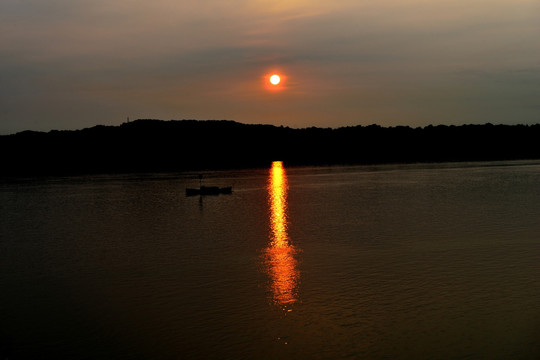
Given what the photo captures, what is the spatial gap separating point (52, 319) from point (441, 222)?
3572 centimetres

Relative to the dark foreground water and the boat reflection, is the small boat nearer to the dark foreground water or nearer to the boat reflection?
the dark foreground water

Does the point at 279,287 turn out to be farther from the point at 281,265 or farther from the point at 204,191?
the point at 204,191

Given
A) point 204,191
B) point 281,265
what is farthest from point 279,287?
point 204,191

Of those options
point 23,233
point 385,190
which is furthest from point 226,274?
point 385,190

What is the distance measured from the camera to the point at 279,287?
87.5ft

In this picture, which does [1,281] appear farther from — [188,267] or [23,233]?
[23,233]

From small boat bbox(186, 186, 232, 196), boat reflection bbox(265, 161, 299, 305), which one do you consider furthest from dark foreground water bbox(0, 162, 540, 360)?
small boat bbox(186, 186, 232, 196)

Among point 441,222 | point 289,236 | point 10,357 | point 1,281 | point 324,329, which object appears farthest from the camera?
point 441,222

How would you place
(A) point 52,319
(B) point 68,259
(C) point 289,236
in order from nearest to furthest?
(A) point 52,319 < (B) point 68,259 < (C) point 289,236

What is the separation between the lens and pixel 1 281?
2981 cm

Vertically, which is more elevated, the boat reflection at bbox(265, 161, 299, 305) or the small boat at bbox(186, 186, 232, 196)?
the small boat at bbox(186, 186, 232, 196)

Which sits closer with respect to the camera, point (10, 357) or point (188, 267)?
point (10, 357)

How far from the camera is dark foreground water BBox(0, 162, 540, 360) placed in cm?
1909

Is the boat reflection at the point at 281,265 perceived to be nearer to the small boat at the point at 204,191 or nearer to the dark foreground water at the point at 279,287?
the dark foreground water at the point at 279,287
